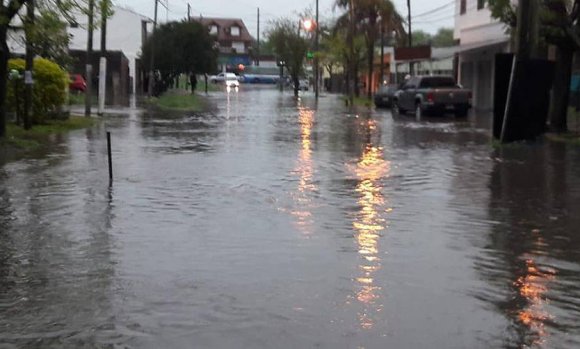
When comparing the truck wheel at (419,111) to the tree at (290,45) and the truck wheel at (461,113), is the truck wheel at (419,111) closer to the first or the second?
the truck wheel at (461,113)

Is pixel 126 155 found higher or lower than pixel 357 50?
lower

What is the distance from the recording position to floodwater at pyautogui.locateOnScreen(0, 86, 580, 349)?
6.02 m

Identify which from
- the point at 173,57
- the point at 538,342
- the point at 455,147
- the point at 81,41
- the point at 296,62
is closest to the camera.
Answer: the point at 538,342

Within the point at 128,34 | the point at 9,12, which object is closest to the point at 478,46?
the point at 9,12

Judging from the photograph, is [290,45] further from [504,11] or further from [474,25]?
[504,11]

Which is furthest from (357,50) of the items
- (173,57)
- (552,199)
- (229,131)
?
(552,199)

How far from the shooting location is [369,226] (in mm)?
9953

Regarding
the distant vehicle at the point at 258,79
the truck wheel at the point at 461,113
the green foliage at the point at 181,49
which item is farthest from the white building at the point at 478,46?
the distant vehicle at the point at 258,79

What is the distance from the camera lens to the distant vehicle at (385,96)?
143 ft

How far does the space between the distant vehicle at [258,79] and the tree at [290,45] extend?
38.4 m

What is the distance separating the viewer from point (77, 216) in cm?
1042

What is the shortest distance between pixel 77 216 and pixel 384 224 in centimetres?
375

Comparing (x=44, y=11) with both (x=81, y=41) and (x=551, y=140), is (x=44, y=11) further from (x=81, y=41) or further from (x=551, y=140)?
(x=81, y=41)

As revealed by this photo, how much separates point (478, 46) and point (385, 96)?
22.5 ft
